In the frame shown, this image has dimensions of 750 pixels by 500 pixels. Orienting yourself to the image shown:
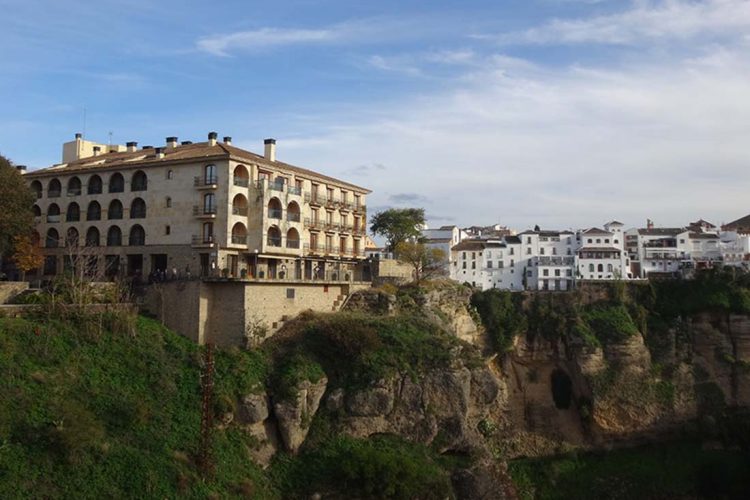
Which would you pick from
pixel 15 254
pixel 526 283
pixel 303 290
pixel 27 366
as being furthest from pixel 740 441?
pixel 15 254

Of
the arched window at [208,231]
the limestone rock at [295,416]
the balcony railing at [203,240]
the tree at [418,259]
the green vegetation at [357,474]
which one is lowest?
the green vegetation at [357,474]

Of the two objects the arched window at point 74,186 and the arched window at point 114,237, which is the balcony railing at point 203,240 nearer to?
the arched window at point 114,237

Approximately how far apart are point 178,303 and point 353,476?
1387 cm

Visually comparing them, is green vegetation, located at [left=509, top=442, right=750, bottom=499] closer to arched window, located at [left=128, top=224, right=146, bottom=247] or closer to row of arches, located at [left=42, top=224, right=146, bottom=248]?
arched window, located at [left=128, top=224, right=146, bottom=247]

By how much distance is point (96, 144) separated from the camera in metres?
58.9

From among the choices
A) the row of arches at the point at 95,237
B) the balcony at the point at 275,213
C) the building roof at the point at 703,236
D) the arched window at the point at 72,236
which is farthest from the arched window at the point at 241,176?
the building roof at the point at 703,236

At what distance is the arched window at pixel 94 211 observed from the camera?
47991 mm

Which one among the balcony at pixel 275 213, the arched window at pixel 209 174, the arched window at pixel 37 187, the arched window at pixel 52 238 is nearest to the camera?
the arched window at pixel 209 174

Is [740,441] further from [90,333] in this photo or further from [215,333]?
[90,333]

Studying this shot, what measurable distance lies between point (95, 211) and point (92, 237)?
1794 millimetres

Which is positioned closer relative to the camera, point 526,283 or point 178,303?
point 178,303

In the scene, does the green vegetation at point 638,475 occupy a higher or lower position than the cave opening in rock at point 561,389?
lower

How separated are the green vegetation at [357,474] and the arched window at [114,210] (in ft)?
70.2

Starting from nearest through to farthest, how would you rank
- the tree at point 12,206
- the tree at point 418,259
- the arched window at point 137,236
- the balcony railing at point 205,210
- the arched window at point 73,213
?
the tree at point 12,206 < the balcony railing at point 205,210 < the arched window at point 137,236 < the arched window at point 73,213 < the tree at point 418,259
